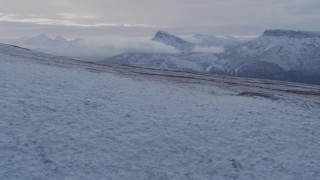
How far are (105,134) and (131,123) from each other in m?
2.63

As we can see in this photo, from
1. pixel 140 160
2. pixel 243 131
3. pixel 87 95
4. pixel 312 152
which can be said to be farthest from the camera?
pixel 87 95

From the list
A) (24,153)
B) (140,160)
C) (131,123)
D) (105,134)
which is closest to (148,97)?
(131,123)

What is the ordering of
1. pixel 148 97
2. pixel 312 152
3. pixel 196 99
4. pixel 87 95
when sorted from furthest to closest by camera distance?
pixel 196 99 → pixel 148 97 → pixel 87 95 → pixel 312 152

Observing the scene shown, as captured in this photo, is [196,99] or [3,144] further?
[196,99]

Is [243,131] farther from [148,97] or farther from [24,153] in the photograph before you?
[24,153]

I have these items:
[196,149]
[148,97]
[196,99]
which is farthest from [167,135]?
[196,99]

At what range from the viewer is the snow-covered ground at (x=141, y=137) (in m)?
17.6

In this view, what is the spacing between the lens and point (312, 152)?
71.9ft

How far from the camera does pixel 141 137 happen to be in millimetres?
21312

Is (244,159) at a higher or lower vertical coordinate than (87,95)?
lower

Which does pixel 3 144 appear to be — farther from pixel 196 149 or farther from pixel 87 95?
pixel 87 95

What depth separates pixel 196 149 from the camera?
20.7 metres

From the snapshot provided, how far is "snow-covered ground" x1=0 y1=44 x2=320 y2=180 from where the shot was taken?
17.6 meters

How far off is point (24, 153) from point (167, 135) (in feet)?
24.8
